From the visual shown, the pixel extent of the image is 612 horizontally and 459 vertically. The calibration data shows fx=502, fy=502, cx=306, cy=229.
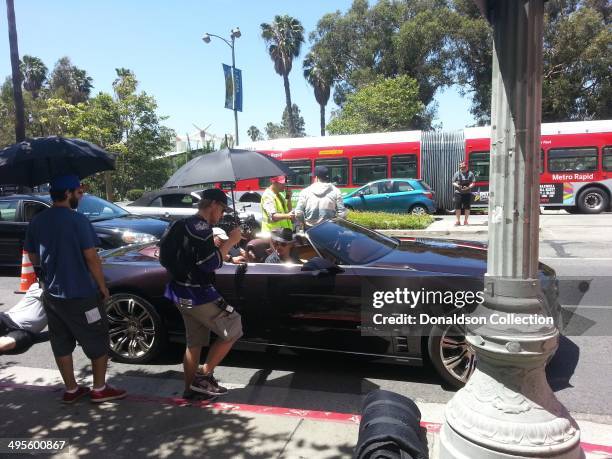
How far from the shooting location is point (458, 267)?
3.91 m

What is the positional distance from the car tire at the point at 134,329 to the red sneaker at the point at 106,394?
68cm

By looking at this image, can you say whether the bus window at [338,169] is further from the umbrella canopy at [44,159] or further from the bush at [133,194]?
the umbrella canopy at [44,159]

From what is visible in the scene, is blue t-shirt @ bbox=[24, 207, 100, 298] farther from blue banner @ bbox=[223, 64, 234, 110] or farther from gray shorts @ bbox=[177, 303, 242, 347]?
blue banner @ bbox=[223, 64, 234, 110]

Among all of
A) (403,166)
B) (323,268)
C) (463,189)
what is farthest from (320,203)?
(403,166)

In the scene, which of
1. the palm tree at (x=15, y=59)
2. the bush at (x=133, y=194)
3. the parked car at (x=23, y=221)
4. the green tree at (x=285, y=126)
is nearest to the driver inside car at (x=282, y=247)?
the parked car at (x=23, y=221)

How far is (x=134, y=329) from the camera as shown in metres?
4.50

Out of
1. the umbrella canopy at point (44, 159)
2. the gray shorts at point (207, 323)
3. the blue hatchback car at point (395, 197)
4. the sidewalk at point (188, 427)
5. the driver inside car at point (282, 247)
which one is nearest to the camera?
the sidewalk at point (188, 427)

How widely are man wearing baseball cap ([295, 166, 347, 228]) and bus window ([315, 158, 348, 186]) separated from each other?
42.4 ft

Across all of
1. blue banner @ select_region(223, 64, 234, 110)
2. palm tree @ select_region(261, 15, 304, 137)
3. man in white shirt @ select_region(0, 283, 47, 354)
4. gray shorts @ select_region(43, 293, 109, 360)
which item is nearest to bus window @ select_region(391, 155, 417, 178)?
blue banner @ select_region(223, 64, 234, 110)

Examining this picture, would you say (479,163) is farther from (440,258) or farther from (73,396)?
(73,396)

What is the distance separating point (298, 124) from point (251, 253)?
3514 inches

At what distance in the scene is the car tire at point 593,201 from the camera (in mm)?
16156

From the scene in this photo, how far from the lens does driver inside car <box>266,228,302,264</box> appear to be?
4.55 metres

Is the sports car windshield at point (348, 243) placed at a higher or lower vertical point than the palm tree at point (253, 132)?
lower
